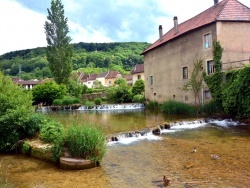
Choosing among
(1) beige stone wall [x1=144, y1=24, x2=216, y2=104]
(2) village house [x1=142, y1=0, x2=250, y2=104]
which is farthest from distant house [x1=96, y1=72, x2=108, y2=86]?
(2) village house [x1=142, y1=0, x2=250, y2=104]

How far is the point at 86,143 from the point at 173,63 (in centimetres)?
2035

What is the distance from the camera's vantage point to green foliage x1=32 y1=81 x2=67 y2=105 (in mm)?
37656

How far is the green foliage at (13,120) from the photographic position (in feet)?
32.3

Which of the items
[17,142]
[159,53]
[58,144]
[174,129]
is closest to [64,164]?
[58,144]

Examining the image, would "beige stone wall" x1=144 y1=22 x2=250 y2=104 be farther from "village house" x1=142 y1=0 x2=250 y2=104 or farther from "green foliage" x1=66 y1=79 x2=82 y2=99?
"green foliage" x1=66 y1=79 x2=82 y2=99

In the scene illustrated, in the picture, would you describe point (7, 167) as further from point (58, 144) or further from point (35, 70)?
point (35, 70)

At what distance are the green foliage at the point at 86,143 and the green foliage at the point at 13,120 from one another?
3.15 metres

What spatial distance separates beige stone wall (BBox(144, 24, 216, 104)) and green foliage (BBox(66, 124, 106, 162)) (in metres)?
16.1

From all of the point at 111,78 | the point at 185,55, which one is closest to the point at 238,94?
the point at 185,55

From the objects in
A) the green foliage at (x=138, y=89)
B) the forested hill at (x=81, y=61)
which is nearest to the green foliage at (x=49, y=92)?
the green foliage at (x=138, y=89)

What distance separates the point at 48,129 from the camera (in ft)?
31.5

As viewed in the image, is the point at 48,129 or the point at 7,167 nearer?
the point at 7,167

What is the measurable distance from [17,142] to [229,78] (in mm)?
15406

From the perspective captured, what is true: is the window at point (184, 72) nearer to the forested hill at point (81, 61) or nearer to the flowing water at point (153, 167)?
the flowing water at point (153, 167)
